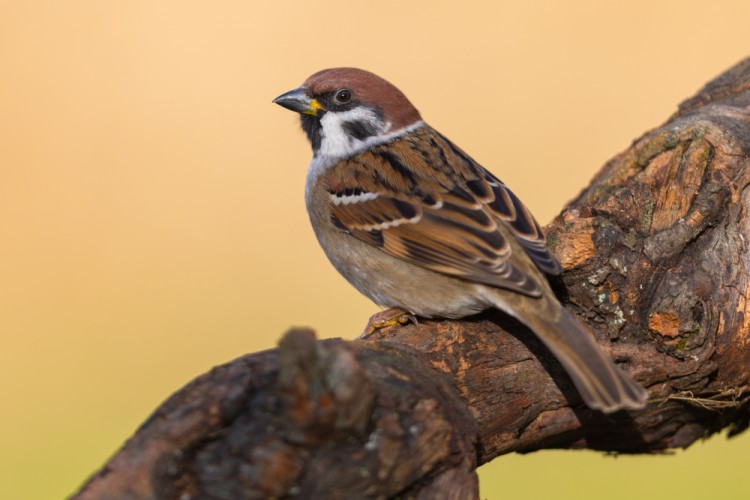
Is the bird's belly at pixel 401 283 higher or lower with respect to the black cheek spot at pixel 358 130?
lower

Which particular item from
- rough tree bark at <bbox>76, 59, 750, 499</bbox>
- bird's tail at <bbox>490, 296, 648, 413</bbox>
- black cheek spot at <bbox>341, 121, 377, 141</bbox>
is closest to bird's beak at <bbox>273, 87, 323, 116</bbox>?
black cheek spot at <bbox>341, 121, 377, 141</bbox>

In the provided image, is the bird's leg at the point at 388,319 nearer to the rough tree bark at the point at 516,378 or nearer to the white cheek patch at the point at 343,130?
the rough tree bark at the point at 516,378

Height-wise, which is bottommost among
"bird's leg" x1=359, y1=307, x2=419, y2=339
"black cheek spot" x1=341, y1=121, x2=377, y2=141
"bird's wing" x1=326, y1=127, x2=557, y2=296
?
"bird's leg" x1=359, y1=307, x2=419, y2=339

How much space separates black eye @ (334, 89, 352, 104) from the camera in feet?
13.9

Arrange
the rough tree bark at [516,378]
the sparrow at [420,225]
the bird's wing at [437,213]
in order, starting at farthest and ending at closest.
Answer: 1. the bird's wing at [437,213]
2. the sparrow at [420,225]
3. the rough tree bark at [516,378]

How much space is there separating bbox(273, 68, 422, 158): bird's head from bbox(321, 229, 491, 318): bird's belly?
0.53 metres

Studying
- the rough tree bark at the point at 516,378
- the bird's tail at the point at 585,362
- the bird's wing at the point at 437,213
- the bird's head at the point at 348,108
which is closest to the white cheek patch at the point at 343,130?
the bird's head at the point at 348,108

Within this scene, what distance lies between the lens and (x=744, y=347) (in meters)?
3.44

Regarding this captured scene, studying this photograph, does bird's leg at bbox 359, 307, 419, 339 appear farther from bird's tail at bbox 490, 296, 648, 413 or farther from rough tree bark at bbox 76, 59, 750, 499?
bird's tail at bbox 490, 296, 648, 413

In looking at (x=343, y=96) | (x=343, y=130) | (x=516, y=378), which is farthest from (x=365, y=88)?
(x=516, y=378)

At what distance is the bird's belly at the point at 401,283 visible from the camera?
11.6ft

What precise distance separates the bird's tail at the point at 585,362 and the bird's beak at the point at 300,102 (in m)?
1.51

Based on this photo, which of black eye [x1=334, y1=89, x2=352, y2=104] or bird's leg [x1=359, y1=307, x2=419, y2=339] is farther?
black eye [x1=334, y1=89, x2=352, y2=104]

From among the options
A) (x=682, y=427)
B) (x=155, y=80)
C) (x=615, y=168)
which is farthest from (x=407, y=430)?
(x=155, y=80)
